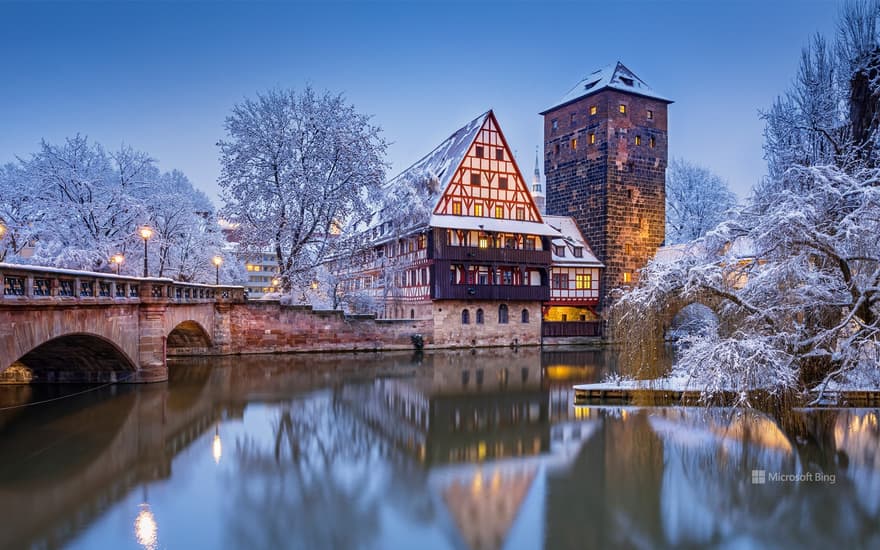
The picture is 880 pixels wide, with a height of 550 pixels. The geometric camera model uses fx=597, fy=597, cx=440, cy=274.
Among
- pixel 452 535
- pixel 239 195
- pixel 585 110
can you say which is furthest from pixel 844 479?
pixel 585 110

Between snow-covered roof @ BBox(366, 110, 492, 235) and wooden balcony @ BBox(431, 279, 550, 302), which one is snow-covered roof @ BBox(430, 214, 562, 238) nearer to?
snow-covered roof @ BBox(366, 110, 492, 235)

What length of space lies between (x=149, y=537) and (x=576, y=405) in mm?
11075

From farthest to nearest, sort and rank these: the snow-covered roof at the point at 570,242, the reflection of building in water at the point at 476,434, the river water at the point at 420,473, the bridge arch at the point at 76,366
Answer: the snow-covered roof at the point at 570,242
the bridge arch at the point at 76,366
the reflection of building in water at the point at 476,434
the river water at the point at 420,473

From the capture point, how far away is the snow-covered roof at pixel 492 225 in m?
32.9

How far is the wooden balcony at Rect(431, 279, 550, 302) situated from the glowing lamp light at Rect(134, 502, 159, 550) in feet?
82.7

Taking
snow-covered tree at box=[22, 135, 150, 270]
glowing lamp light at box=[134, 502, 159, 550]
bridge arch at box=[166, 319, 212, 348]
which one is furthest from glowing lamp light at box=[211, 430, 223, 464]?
snow-covered tree at box=[22, 135, 150, 270]

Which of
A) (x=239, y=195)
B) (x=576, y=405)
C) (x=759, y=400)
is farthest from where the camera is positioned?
(x=239, y=195)

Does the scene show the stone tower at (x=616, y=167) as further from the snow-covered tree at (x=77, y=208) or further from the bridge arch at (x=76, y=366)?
the bridge arch at (x=76, y=366)

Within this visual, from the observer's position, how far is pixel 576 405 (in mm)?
15688

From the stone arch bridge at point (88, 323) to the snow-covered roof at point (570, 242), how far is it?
22.8 m

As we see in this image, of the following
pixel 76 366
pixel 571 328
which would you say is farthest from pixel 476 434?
pixel 571 328

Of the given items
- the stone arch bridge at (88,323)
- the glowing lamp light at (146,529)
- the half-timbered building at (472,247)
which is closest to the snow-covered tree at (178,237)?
the half-timbered building at (472,247)

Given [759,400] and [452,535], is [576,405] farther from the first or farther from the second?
[452,535]

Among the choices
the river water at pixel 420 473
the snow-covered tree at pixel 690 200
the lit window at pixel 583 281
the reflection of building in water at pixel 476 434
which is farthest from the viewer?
the snow-covered tree at pixel 690 200
